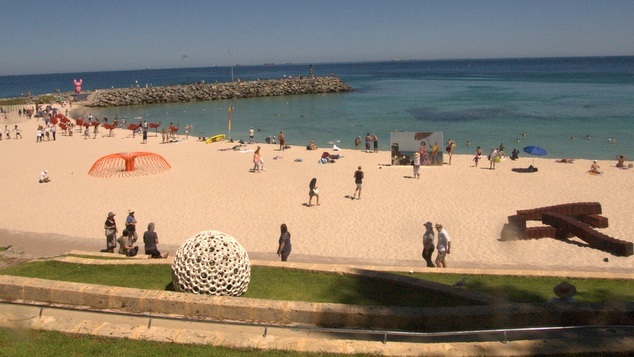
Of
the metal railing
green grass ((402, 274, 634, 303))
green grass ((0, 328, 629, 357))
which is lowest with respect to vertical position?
green grass ((402, 274, 634, 303))

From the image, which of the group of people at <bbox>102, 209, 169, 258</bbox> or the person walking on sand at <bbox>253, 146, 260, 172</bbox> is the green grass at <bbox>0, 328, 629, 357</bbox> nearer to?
the group of people at <bbox>102, 209, 169, 258</bbox>

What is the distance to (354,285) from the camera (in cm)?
833

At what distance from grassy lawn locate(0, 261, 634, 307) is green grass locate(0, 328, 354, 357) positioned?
1988mm

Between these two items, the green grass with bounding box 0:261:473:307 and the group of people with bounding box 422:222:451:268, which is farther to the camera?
the group of people with bounding box 422:222:451:268

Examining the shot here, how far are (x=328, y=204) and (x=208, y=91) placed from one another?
224 feet

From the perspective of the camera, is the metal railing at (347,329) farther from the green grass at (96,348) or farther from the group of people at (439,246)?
the group of people at (439,246)

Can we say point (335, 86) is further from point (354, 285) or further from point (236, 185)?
point (354, 285)

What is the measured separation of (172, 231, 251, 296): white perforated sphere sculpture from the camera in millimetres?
7016

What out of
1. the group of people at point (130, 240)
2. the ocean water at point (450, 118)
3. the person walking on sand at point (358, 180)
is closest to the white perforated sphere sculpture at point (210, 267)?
the group of people at point (130, 240)

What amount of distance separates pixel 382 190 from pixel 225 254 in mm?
13599

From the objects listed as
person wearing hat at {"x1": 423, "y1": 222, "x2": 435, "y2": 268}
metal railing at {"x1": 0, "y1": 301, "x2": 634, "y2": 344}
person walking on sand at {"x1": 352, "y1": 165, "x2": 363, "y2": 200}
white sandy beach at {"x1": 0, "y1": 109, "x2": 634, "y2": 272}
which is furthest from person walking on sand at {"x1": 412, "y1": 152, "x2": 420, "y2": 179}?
metal railing at {"x1": 0, "y1": 301, "x2": 634, "y2": 344}

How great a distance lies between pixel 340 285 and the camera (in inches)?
327

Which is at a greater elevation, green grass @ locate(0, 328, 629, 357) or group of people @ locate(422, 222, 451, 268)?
green grass @ locate(0, 328, 629, 357)

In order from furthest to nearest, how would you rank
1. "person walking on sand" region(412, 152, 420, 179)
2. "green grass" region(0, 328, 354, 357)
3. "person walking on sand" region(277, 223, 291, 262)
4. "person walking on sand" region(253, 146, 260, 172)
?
"person walking on sand" region(253, 146, 260, 172) → "person walking on sand" region(412, 152, 420, 179) → "person walking on sand" region(277, 223, 291, 262) → "green grass" region(0, 328, 354, 357)
